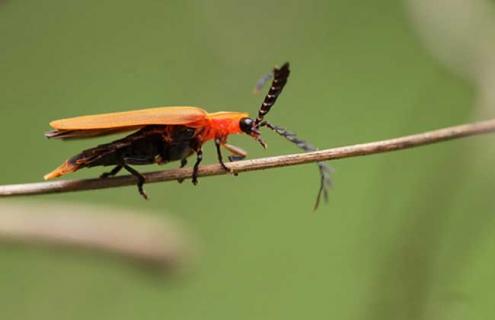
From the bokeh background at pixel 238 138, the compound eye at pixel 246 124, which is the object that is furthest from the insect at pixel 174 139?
the bokeh background at pixel 238 138

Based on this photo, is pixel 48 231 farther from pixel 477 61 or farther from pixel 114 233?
pixel 477 61

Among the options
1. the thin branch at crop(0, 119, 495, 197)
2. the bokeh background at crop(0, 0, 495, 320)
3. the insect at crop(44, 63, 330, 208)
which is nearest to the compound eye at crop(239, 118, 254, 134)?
the insect at crop(44, 63, 330, 208)

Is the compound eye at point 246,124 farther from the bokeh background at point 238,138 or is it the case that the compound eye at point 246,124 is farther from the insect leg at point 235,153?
the bokeh background at point 238,138

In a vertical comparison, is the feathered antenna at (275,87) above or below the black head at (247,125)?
above

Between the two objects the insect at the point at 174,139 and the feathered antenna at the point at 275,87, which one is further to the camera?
the insect at the point at 174,139

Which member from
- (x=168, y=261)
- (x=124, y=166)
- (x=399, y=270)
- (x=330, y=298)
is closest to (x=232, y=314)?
(x=330, y=298)

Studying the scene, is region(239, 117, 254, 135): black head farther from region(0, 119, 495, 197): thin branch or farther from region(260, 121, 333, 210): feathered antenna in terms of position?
region(0, 119, 495, 197): thin branch
